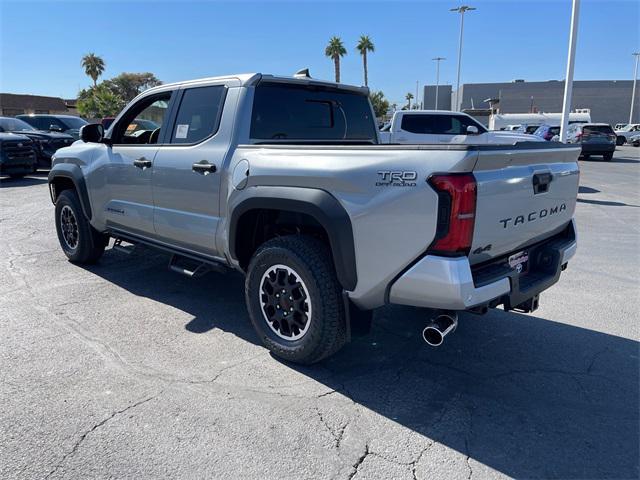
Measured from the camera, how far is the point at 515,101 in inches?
2499

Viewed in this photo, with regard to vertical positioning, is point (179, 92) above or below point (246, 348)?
above

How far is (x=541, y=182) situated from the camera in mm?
3105

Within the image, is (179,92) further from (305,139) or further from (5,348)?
(5,348)

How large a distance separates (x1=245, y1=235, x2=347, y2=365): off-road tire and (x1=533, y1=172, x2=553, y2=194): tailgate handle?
4.51 ft

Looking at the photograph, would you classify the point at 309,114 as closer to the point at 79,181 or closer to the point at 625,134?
the point at 79,181

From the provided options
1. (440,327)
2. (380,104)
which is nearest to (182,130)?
(440,327)

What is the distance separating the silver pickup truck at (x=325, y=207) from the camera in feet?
8.78

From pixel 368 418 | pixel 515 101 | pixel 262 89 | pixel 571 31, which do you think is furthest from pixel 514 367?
pixel 515 101

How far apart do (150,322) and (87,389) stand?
1.13m

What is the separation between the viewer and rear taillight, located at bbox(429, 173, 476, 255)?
2.57 metres

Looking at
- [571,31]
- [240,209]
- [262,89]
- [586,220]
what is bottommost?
[586,220]

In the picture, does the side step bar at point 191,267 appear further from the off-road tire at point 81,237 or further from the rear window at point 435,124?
the rear window at point 435,124

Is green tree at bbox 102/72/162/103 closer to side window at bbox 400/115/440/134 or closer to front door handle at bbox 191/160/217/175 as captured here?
side window at bbox 400/115/440/134

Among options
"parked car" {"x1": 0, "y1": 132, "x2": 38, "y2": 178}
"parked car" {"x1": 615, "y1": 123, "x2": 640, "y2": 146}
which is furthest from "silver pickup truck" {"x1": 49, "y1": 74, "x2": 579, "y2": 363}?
"parked car" {"x1": 615, "y1": 123, "x2": 640, "y2": 146}
